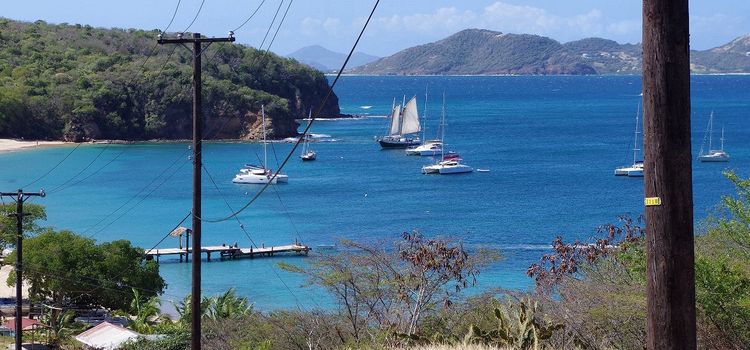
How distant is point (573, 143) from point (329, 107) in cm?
5068

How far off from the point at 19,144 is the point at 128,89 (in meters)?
18.7

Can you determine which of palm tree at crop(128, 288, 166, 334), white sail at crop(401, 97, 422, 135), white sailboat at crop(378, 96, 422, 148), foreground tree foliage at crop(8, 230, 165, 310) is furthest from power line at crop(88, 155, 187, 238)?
white sail at crop(401, 97, 422, 135)

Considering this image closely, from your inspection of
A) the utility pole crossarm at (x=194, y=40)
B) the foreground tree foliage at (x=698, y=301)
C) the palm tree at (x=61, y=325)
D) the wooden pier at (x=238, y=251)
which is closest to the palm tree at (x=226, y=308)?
the palm tree at (x=61, y=325)

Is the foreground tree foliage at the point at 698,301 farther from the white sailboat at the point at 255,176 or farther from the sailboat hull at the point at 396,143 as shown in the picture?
the sailboat hull at the point at 396,143

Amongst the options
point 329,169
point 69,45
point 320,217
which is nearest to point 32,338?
point 320,217

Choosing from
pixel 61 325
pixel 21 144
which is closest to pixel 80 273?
pixel 61 325

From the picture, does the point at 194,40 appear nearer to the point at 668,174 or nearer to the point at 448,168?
the point at 668,174

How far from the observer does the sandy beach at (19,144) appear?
9375cm

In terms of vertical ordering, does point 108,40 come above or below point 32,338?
above

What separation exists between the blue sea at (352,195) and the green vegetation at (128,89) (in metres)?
5.49

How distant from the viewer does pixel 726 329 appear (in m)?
12.6

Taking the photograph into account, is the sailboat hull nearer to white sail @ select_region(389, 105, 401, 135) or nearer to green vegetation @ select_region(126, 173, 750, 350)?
white sail @ select_region(389, 105, 401, 135)

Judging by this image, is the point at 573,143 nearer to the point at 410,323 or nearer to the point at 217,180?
the point at 217,180

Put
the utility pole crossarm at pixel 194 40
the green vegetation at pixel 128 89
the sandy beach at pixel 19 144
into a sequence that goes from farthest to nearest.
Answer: the green vegetation at pixel 128 89 → the sandy beach at pixel 19 144 → the utility pole crossarm at pixel 194 40
